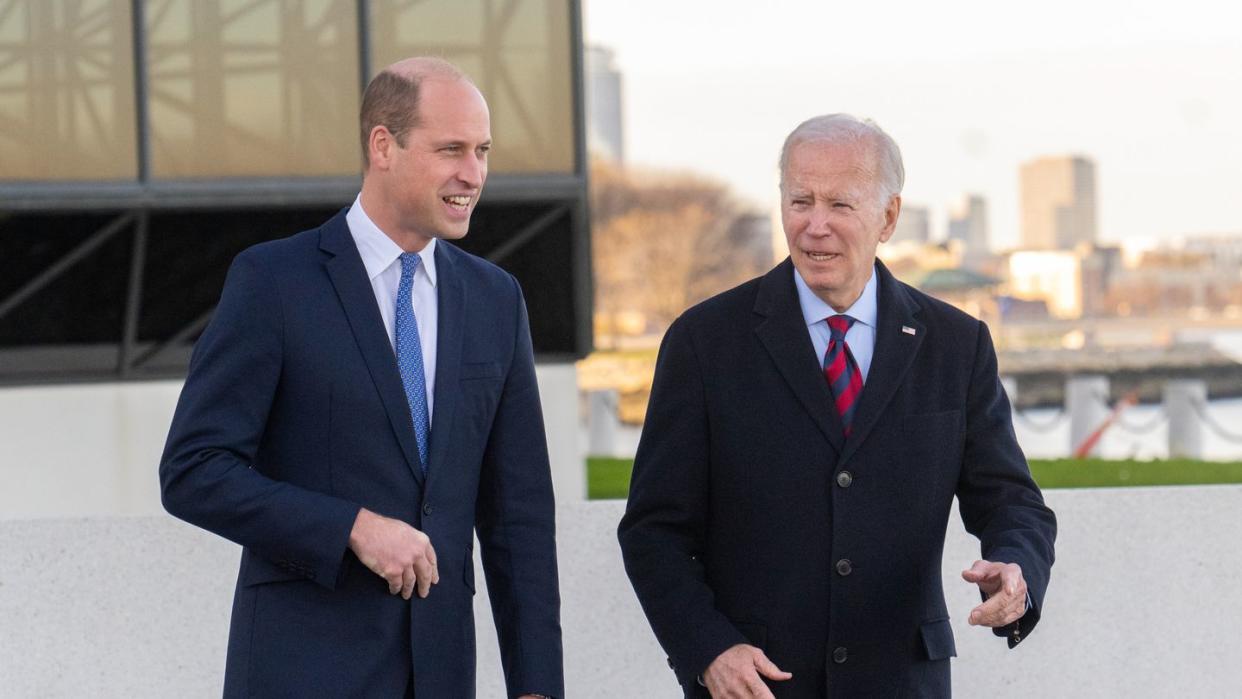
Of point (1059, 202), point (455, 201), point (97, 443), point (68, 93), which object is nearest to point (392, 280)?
point (455, 201)

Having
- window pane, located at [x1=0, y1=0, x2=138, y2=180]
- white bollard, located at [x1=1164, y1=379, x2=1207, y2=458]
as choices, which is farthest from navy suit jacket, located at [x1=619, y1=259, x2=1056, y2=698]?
white bollard, located at [x1=1164, y1=379, x2=1207, y2=458]

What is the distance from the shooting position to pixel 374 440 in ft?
8.71

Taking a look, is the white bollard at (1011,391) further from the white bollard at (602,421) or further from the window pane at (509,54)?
the white bollard at (602,421)

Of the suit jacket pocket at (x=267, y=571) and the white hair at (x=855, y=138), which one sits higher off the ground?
the white hair at (x=855, y=138)

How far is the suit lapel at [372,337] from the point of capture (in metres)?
2.66

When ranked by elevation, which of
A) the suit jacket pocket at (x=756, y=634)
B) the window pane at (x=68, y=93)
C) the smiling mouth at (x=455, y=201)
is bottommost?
the suit jacket pocket at (x=756, y=634)

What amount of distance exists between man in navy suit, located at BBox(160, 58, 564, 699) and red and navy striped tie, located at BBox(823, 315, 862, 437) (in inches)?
22.0

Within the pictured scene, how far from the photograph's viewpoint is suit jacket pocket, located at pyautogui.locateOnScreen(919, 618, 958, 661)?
2.88m

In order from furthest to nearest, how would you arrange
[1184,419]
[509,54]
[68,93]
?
[1184,419] → [509,54] → [68,93]

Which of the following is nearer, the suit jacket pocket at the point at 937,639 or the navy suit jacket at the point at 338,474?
the navy suit jacket at the point at 338,474

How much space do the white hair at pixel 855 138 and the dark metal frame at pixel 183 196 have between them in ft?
27.2

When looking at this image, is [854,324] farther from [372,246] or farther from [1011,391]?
[1011,391]

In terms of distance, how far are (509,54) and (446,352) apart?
8529 millimetres

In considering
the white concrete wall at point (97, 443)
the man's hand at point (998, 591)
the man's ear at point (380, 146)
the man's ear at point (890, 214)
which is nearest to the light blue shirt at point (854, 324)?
the man's ear at point (890, 214)
